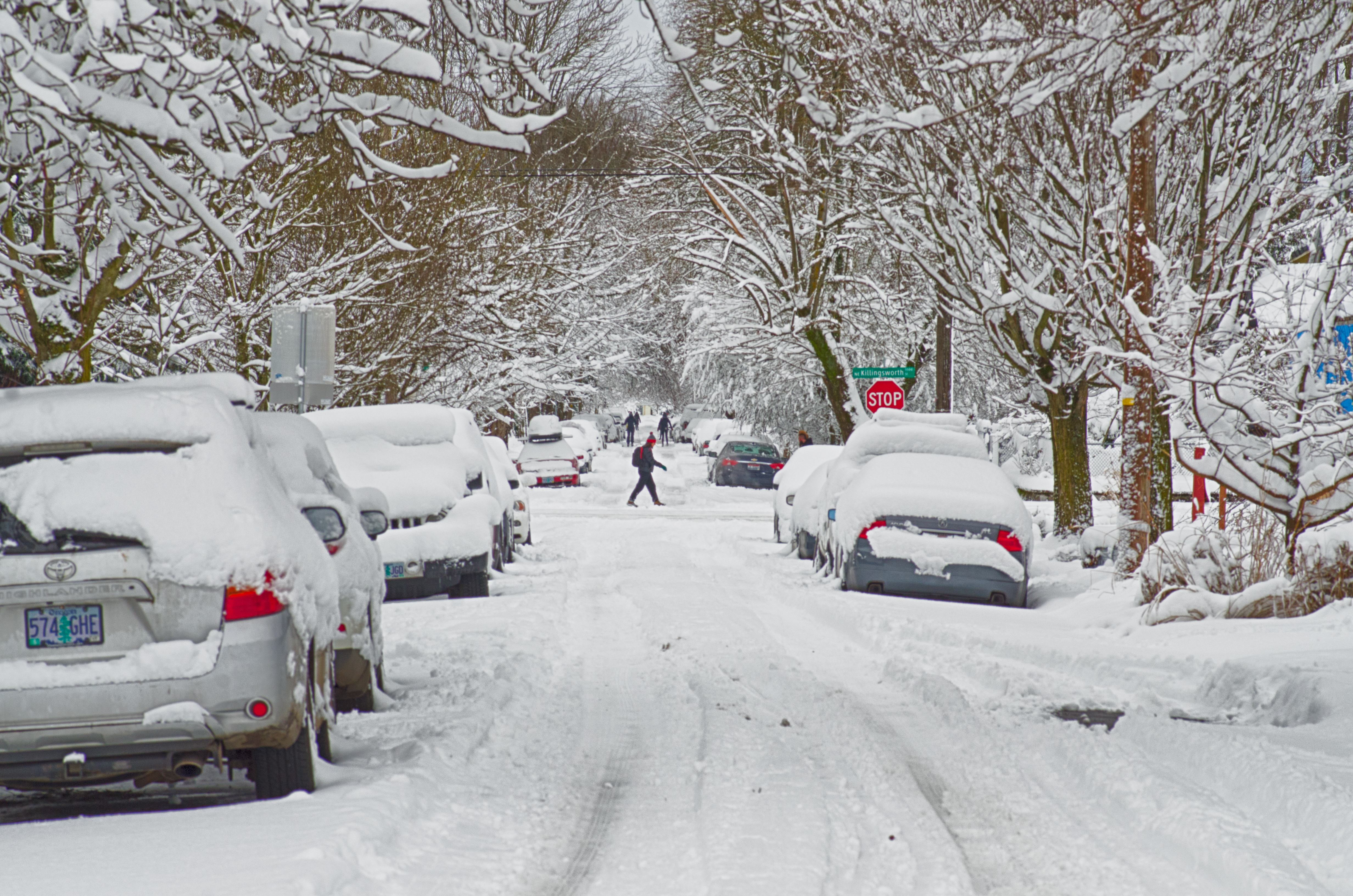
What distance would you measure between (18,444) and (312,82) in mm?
2151

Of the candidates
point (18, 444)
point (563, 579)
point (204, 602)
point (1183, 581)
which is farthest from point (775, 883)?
point (563, 579)

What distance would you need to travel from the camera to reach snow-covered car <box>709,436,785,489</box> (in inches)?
1628

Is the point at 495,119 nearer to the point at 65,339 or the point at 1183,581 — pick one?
the point at 65,339

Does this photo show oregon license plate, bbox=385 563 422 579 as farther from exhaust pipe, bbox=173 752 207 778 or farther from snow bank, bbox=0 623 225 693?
snow bank, bbox=0 623 225 693

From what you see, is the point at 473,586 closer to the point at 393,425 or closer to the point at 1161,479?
the point at 393,425

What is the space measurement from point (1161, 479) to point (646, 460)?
1690 cm

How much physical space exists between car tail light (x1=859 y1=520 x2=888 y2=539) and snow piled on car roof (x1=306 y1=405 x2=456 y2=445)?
450 centimetres

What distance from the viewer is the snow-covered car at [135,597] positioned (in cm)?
496

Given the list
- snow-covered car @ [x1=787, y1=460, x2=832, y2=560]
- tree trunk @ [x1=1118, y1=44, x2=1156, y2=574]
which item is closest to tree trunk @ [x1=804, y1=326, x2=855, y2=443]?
snow-covered car @ [x1=787, y1=460, x2=832, y2=560]

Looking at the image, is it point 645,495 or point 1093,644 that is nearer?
point 1093,644

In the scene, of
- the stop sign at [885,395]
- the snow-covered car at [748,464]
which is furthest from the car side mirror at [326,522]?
the snow-covered car at [748,464]

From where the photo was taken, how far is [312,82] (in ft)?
20.5

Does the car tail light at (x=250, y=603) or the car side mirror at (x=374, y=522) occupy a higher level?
the car side mirror at (x=374, y=522)

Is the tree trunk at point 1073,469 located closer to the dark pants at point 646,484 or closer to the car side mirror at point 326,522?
the car side mirror at point 326,522
